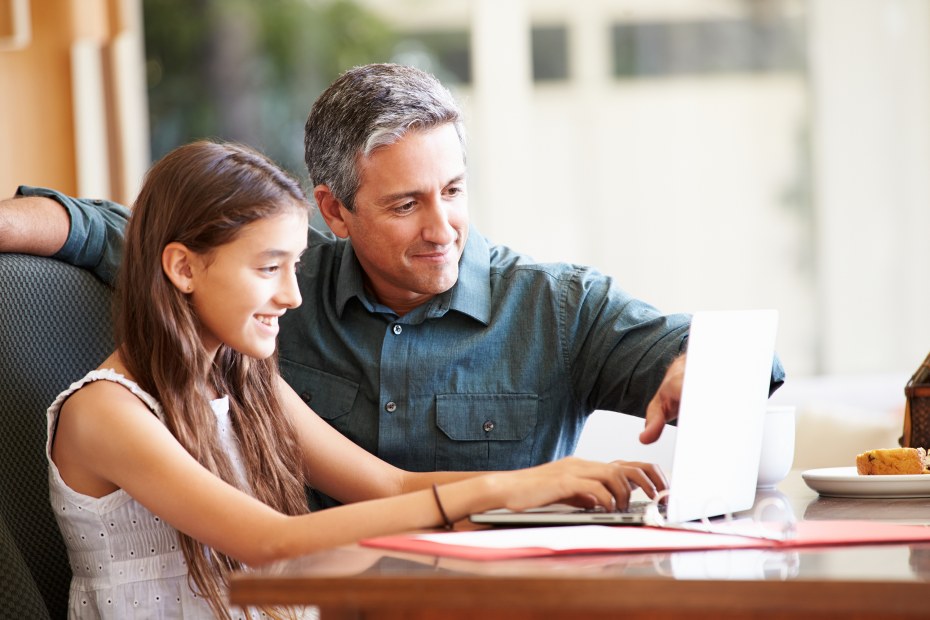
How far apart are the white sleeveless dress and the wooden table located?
1.78ft

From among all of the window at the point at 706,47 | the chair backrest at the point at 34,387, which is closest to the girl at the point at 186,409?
the chair backrest at the point at 34,387

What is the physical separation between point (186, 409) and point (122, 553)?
177 mm

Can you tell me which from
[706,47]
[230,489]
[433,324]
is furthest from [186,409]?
[706,47]

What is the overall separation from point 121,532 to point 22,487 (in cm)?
Result: 20

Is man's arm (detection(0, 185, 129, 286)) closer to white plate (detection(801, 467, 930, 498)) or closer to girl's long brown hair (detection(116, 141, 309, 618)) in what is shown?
girl's long brown hair (detection(116, 141, 309, 618))

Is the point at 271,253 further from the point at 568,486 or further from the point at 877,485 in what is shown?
the point at 877,485

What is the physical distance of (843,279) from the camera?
4.29 m

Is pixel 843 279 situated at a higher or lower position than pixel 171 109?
lower

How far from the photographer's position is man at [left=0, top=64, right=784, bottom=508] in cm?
166

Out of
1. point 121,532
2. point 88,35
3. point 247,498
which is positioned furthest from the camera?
point 88,35

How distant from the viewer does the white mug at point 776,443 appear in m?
1.36

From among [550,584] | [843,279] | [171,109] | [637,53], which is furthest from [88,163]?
[550,584]

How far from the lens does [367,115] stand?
5.52 ft

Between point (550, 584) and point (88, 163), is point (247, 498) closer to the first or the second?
point (550, 584)
